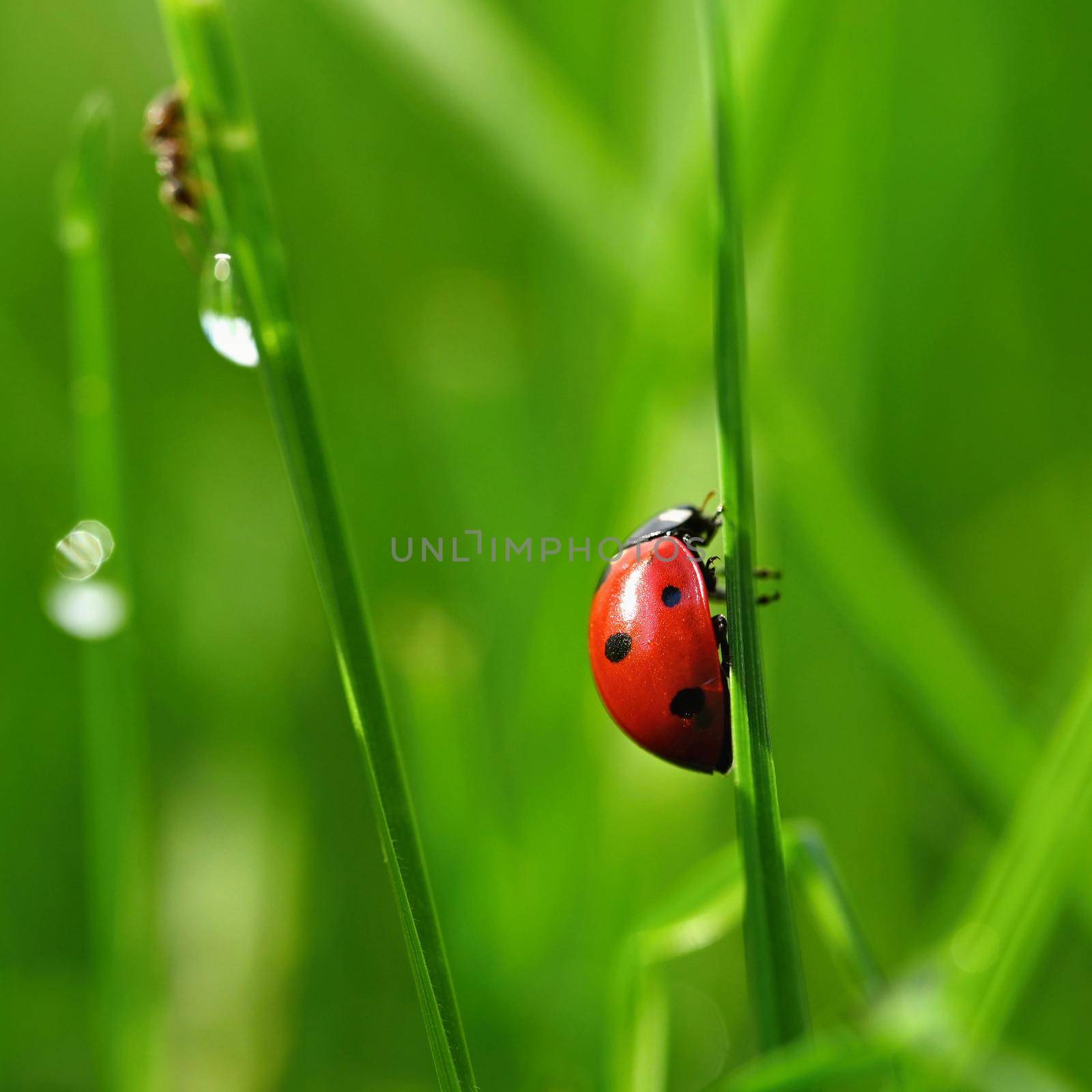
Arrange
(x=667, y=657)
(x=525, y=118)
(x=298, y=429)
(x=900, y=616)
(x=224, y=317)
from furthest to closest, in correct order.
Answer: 1. (x=525, y=118)
2. (x=900, y=616)
3. (x=667, y=657)
4. (x=224, y=317)
5. (x=298, y=429)

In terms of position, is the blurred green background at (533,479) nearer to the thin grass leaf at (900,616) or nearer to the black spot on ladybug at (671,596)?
the thin grass leaf at (900,616)

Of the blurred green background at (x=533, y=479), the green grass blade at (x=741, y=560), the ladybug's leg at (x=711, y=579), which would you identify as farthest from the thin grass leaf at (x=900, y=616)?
the green grass blade at (x=741, y=560)

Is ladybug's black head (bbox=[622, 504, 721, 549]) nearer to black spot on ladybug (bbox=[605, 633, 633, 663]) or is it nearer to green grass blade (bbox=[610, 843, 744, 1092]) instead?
black spot on ladybug (bbox=[605, 633, 633, 663])

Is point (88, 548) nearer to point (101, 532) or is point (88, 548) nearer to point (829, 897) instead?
point (101, 532)

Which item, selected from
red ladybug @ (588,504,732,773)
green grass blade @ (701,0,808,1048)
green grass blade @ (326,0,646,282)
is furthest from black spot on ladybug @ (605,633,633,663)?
green grass blade @ (326,0,646,282)

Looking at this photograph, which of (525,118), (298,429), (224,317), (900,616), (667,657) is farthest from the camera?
(525,118)

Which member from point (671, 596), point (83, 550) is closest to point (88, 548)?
point (83, 550)
